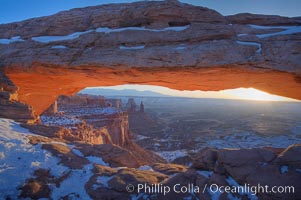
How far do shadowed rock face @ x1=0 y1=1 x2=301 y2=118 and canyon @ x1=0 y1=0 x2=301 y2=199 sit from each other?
0.05 meters

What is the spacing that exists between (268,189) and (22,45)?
1488 cm

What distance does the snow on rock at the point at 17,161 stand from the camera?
6891 millimetres

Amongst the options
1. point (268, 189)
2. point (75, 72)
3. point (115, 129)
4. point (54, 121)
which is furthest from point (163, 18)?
point (115, 129)

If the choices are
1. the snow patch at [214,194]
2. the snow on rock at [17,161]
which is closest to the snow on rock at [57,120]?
the snow on rock at [17,161]

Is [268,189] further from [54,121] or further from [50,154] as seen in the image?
[54,121]

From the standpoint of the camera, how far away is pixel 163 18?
40.8 ft

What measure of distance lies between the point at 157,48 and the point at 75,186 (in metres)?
7.78

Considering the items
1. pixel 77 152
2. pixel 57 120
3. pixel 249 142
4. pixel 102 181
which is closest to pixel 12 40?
pixel 77 152

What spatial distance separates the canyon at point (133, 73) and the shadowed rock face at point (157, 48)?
53 millimetres

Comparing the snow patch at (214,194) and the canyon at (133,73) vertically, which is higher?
the canyon at (133,73)

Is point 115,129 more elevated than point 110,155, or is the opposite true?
point 110,155

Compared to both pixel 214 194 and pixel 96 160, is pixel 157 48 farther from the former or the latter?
pixel 214 194

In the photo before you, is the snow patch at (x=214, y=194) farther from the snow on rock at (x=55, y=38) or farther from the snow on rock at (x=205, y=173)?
the snow on rock at (x=55, y=38)

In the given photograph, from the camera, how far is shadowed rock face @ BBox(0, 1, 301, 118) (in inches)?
427
